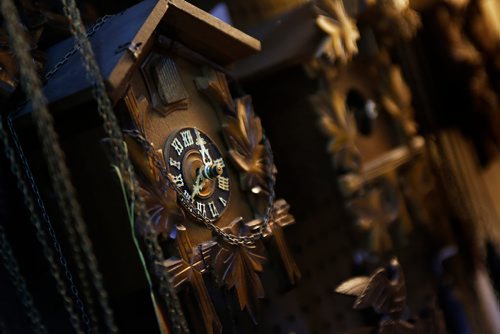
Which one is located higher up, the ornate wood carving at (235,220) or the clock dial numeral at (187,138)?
the clock dial numeral at (187,138)

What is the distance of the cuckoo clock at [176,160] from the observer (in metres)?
1.70

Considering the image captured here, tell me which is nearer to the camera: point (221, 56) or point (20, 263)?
point (20, 263)

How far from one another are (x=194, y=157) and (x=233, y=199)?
0.20m

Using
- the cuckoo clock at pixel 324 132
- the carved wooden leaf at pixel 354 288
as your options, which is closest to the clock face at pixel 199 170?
the carved wooden leaf at pixel 354 288

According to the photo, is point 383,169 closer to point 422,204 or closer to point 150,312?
point 422,204

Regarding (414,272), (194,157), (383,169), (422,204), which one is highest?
(194,157)

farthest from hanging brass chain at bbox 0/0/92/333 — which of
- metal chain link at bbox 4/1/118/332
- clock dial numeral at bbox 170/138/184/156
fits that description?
clock dial numeral at bbox 170/138/184/156

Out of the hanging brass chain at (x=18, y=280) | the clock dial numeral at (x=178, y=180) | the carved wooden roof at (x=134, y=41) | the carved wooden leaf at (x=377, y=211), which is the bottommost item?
the carved wooden leaf at (x=377, y=211)

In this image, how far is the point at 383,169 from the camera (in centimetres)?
300

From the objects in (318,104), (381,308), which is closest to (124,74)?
(381,308)

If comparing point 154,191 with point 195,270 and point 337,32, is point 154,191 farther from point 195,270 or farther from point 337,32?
point 337,32

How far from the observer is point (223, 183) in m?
2.01

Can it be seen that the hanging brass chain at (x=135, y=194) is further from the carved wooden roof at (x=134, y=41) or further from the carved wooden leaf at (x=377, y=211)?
the carved wooden leaf at (x=377, y=211)

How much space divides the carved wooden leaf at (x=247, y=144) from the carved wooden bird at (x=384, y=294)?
1.24 ft
